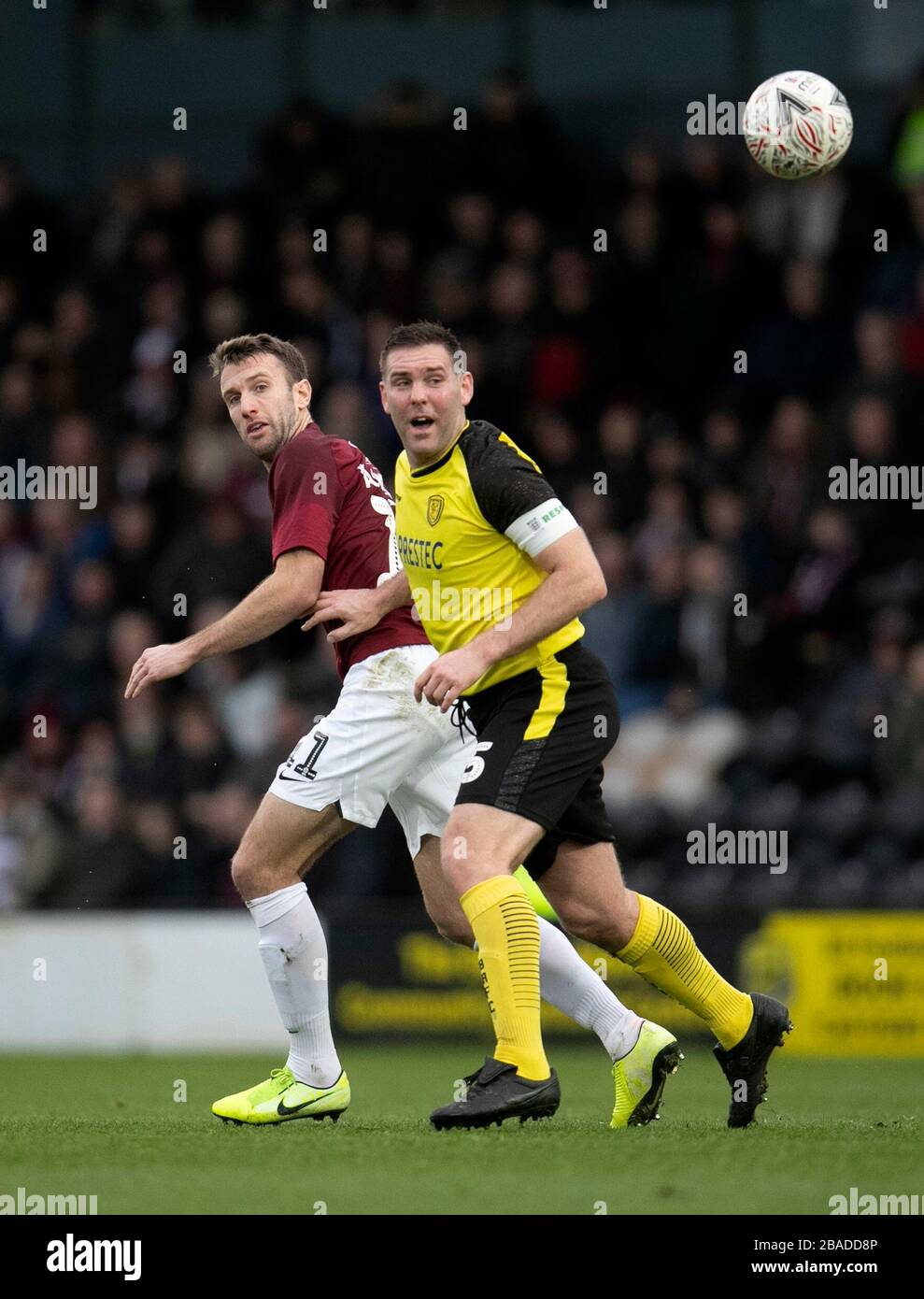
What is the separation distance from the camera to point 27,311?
1752cm

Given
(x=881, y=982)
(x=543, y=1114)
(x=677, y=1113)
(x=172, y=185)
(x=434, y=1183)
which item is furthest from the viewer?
(x=172, y=185)

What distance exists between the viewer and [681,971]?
6.62 metres

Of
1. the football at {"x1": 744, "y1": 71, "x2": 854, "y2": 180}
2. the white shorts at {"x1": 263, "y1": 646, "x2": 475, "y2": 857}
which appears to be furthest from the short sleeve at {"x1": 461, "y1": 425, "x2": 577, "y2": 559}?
the football at {"x1": 744, "y1": 71, "x2": 854, "y2": 180}

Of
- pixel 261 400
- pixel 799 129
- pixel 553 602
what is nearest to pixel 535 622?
pixel 553 602

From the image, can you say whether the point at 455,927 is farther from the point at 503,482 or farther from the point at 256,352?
the point at 256,352

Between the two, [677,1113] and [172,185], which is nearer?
[677,1113]

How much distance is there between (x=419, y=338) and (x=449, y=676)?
108 centimetres

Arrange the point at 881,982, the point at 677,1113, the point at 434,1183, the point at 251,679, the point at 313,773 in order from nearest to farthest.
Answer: the point at 434,1183, the point at 313,773, the point at 677,1113, the point at 881,982, the point at 251,679

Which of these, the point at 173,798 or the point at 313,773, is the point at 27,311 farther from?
the point at 313,773

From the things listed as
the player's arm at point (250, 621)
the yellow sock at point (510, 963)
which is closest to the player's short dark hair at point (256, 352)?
the player's arm at point (250, 621)

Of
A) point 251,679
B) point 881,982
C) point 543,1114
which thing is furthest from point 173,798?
point 543,1114

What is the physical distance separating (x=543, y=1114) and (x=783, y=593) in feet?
26.8

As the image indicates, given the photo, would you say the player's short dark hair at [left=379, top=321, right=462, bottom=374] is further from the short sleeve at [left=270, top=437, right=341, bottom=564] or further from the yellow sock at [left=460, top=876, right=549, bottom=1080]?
the yellow sock at [left=460, top=876, right=549, bottom=1080]

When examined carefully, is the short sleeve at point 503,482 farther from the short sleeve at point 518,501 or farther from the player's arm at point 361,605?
the player's arm at point 361,605
